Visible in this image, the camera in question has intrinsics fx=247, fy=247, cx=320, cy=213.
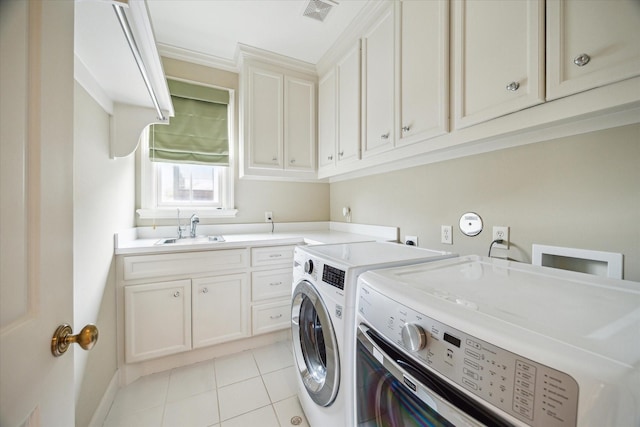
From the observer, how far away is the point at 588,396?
1.16 feet

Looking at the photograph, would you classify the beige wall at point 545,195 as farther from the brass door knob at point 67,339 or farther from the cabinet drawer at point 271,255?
the brass door knob at point 67,339

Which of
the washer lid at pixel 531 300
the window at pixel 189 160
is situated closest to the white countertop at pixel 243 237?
the window at pixel 189 160

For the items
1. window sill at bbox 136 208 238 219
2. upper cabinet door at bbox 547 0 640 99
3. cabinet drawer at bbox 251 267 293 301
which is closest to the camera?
upper cabinet door at bbox 547 0 640 99

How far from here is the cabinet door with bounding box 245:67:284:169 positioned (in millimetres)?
2176

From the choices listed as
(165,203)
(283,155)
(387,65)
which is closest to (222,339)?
(165,203)

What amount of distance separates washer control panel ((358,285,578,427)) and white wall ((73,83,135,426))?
4.61 ft

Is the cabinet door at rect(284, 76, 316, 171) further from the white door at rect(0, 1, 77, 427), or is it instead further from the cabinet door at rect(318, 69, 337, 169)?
the white door at rect(0, 1, 77, 427)

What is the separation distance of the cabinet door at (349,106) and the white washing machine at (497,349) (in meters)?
1.22

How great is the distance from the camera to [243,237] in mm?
2246

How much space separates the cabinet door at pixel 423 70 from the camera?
118 cm

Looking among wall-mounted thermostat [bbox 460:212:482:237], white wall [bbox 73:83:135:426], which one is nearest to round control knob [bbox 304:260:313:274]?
wall-mounted thermostat [bbox 460:212:482:237]

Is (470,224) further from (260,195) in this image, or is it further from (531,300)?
(260,195)

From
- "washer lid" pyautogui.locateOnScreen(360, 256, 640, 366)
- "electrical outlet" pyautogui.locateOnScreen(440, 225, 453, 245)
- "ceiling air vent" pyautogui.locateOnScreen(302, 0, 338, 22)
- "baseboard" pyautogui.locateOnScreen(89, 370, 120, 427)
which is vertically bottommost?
"baseboard" pyautogui.locateOnScreen(89, 370, 120, 427)

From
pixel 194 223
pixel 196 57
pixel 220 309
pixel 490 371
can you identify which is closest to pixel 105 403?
pixel 220 309
